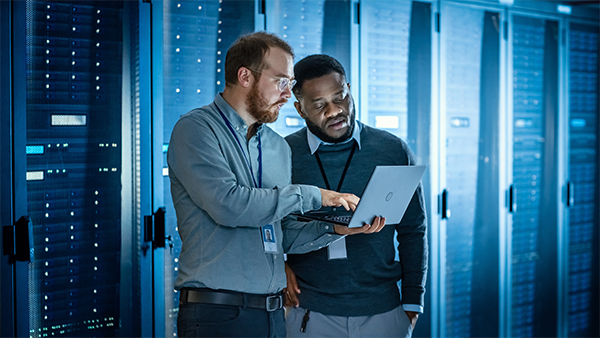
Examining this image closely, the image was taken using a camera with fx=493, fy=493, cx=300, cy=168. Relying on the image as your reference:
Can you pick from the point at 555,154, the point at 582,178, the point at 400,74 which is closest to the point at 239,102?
the point at 400,74

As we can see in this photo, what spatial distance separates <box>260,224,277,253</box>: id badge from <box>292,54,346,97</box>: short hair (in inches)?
22.5

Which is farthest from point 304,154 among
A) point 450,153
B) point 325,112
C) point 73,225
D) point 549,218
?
point 549,218

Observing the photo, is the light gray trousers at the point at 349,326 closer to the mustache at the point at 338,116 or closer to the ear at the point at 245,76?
the mustache at the point at 338,116

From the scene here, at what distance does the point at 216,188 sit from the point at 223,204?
47 mm

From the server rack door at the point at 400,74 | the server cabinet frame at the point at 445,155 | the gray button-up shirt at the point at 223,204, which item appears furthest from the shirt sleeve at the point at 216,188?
the server cabinet frame at the point at 445,155

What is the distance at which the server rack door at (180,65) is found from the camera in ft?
7.11

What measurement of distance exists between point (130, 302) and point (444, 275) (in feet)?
5.70

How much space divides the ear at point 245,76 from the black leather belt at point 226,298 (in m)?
0.62

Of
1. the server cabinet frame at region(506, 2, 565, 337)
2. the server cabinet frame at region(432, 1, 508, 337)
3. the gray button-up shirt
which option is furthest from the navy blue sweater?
the server cabinet frame at region(506, 2, 565, 337)

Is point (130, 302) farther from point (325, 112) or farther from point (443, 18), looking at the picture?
point (443, 18)

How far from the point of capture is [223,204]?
132cm

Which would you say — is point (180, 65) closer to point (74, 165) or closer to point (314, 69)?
point (74, 165)

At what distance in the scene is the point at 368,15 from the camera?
103 inches

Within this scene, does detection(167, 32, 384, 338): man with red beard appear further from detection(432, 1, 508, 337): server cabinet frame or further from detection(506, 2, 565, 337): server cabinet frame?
detection(506, 2, 565, 337): server cabinet frame
